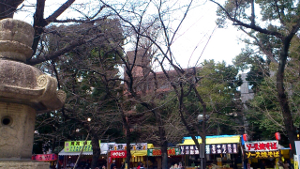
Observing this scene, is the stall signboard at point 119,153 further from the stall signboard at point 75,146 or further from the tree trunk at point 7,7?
the tree trunk at point 7,7

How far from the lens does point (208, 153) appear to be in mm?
18484

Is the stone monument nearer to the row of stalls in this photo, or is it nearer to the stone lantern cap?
the stone lantern cap

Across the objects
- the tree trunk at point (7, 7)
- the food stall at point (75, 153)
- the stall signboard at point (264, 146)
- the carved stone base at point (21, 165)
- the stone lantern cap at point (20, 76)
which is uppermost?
the tree trunk at point (7, 7)

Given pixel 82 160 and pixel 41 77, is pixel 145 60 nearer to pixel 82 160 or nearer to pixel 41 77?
pixel 41 77

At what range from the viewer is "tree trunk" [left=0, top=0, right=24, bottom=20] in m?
7.15

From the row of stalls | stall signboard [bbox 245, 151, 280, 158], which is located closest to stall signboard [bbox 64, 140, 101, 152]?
the row of stalls

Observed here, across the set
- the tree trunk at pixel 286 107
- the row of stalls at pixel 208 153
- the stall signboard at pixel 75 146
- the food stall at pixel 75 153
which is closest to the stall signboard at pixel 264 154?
the row of stalls at pixel 208 153

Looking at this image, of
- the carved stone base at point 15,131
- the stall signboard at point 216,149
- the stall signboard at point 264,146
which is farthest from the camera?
the stall signboard at point 216,149

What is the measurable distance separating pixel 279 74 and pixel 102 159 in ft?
64.1

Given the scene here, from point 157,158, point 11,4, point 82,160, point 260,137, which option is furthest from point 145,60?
point 260,137

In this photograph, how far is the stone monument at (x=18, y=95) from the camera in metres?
4.54

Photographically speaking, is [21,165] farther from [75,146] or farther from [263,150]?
[75,146]

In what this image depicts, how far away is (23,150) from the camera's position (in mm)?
4871

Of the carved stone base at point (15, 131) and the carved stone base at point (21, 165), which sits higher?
the carved stone base at point (15, 131)
